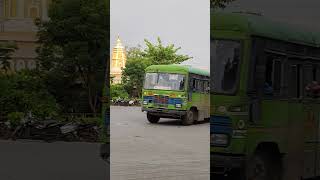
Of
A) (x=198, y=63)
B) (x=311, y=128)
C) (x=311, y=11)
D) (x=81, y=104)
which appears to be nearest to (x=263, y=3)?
(x=311, y=11)

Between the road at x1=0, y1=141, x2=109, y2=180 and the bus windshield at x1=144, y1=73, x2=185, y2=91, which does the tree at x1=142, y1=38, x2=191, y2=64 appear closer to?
the bus windshield at x1=144, y1=73, x2=185, y2=91

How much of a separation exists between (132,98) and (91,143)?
46 centimetres

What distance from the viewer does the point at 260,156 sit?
4.25 metres

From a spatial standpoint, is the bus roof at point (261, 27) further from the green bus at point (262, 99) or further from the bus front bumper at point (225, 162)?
the bus front bumper at point (225, 162)

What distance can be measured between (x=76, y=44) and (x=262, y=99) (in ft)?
4.70

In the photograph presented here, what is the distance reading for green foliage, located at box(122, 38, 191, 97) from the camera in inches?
160

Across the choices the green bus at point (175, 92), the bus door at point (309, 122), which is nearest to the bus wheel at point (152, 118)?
the green bus at point (175, 92)

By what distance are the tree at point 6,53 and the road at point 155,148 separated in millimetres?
861

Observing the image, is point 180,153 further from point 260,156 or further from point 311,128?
point 311,128

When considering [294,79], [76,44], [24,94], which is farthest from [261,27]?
[24,94]

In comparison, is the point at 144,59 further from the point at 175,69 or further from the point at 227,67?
the point at 227,67

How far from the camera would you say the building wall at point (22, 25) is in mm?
4129

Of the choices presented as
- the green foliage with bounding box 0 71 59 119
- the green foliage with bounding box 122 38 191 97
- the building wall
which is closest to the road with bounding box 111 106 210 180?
the green foliage with bounding box 122 38 191 97

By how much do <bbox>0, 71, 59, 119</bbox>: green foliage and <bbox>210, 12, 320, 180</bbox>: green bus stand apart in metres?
1.26
